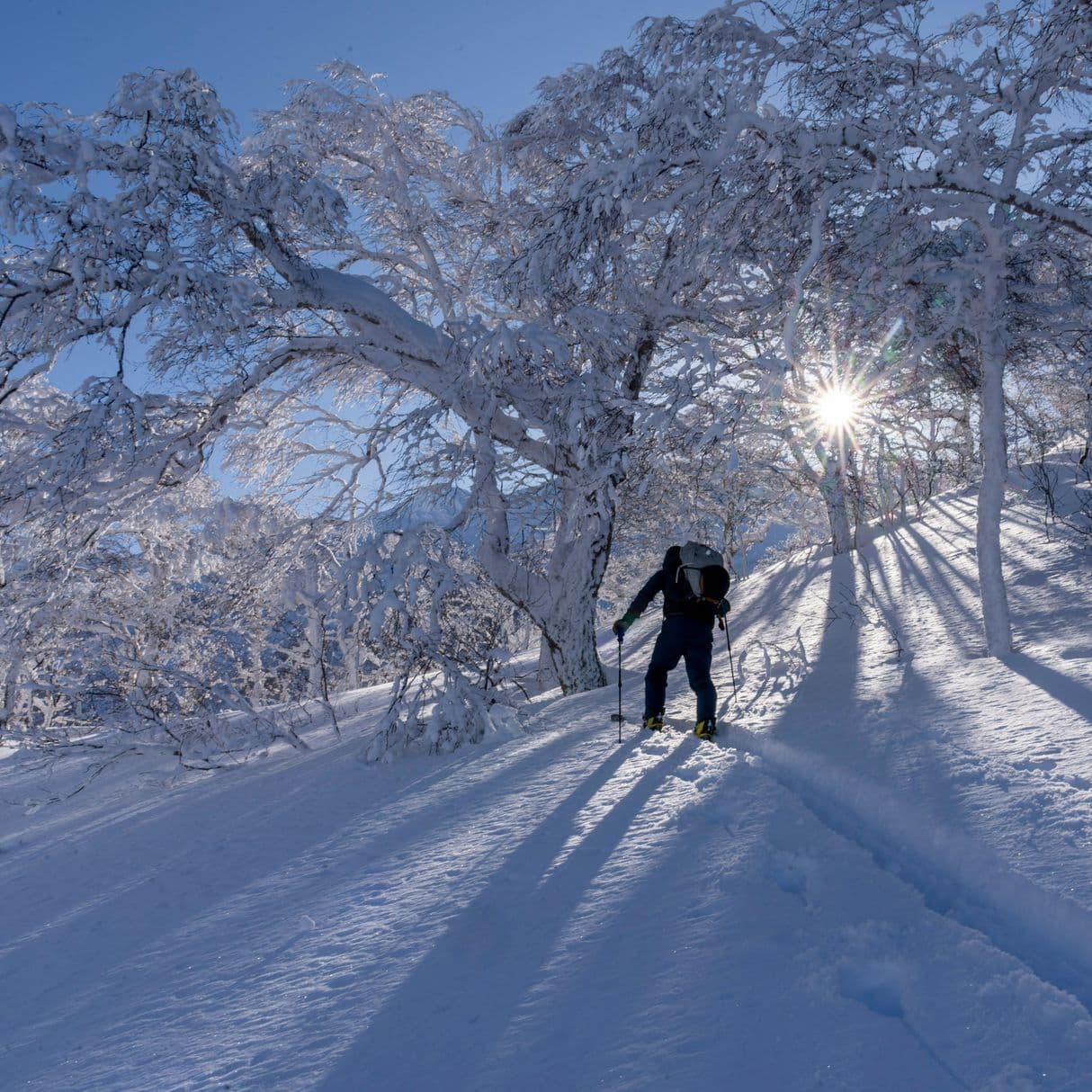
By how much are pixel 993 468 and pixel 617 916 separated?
516 cm

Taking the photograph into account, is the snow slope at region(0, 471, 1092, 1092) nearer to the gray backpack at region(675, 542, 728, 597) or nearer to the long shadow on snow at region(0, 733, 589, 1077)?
the long shadow on snow at region(0, 733, 589, 1077)

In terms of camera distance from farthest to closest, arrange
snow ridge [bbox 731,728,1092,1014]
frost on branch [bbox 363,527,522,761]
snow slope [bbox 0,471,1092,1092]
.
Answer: frost on branch [bbox 363,527,522,761]
snow ridge [bbox 731,728,1092,1014]
snow slope [bbox 0,471,1092,1092]

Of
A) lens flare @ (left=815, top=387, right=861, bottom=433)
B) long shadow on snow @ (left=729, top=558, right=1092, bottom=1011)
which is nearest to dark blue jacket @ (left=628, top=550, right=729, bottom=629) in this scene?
long shadow on snow @ (left=729, top=558, right=1092, bottom=1011)

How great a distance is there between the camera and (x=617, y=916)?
2578mm

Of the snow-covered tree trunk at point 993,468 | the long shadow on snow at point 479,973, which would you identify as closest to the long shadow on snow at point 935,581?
the snow-covered tree trunk at point 993,468

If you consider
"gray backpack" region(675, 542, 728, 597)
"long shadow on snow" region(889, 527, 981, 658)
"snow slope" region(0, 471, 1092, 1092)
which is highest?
"gray backpack" region(675, 542, 728, 597)

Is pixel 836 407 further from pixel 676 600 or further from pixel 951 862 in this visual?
pixel 951 862

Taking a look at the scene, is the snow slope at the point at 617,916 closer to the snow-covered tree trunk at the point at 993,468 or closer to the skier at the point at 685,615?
the snow-covered tree trunk at the point at 993,468

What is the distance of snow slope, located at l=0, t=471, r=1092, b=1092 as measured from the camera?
1912 millimetres

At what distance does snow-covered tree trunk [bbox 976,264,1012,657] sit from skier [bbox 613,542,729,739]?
2.12 m

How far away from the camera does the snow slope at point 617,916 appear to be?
1.91 metres

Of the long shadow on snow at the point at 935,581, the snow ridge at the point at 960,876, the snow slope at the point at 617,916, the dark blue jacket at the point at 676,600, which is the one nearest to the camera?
the snow slope at the point at 617,916

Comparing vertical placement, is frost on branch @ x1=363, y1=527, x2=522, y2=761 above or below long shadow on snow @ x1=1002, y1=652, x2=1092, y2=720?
above

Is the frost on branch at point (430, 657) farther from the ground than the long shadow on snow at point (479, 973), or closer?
farther from the ground
